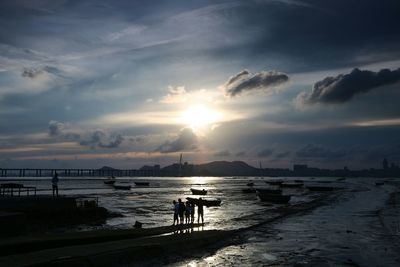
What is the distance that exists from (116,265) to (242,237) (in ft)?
44.7

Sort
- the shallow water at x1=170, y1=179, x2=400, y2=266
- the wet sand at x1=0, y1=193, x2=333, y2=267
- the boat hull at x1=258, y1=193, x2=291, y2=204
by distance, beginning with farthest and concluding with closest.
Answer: the boat hull at x1=258, y1=193, x2=291, y2=204, the shallow water at x1=170, y1=179, x2=400, y2=266, the wet sand at x1=0, y1=193, x2=333, y2=267

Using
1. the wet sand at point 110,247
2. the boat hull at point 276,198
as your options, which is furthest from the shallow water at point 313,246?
the boat hull at point 276,198

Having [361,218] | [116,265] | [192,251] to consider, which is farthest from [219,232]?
[361,218]

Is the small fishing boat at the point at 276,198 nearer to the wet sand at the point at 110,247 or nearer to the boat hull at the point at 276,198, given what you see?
the boat hull at the point at 276,198

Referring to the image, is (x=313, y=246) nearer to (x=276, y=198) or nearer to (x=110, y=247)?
(x=110, y=247)

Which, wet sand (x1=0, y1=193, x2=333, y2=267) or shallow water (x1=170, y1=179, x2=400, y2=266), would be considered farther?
shallow water (x1=170, y1=179, x2=400, y2=266)

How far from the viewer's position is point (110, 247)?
2392cm

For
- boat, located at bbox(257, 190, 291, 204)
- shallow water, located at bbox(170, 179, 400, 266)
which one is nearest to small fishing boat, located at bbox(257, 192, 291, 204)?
boat, located at bbox(257, 190, 291, 204)

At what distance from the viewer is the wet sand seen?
2048cm

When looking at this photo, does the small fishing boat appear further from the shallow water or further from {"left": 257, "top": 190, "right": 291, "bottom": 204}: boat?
the shallow water

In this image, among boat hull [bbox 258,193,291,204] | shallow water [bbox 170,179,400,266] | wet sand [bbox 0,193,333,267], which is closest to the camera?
wet sand [bbox 0,193,333,267]

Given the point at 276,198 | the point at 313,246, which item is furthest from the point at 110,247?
the point at 276,198

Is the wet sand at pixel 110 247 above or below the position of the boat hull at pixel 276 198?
above

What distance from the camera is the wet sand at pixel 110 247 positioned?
20.5 meters
